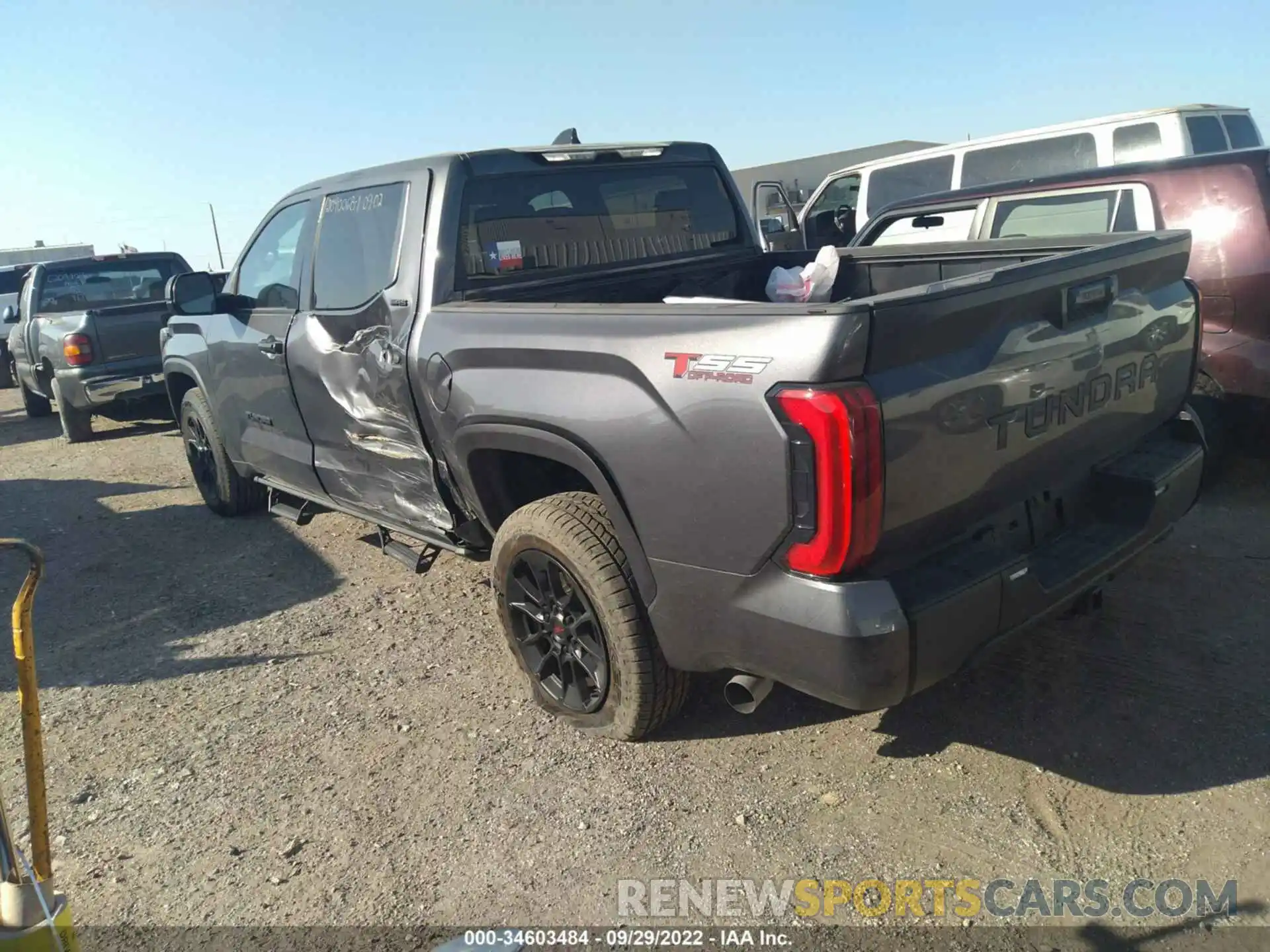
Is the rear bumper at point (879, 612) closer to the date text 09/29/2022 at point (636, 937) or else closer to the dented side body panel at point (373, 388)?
the date text 09/29/2022 at point (636, 937)

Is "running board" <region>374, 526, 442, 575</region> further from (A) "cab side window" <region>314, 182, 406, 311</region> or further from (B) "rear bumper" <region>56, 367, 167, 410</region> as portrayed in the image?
(B) "rear bumper" <region>56, 367, 167, 410</region>

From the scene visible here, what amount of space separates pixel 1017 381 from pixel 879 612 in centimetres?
78

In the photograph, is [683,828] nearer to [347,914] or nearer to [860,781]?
[860,781]

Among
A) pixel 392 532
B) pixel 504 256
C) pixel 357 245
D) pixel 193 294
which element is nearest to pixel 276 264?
pixel 193 294

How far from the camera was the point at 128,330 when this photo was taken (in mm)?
8930

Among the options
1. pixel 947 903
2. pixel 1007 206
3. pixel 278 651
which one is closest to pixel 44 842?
pixel 947 903

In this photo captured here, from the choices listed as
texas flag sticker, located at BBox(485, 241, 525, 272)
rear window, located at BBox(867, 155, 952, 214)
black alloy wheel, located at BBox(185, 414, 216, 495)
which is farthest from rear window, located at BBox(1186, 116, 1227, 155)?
black alloy wheel, located at BBox(185, 414, 216, 495)

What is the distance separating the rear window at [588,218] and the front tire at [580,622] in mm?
1109

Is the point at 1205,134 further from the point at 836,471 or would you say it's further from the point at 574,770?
the point at 574,770

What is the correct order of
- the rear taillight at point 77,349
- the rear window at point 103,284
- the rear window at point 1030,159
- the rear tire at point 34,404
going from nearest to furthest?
the rear window at point 1030,159 < the rear taillight at point 77,349 < the rear window at point 103,284 < the rear tire at point 34,404

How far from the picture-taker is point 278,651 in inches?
168

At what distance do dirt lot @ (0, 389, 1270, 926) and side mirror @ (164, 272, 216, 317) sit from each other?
1.71m

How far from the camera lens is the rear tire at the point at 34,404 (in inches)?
458

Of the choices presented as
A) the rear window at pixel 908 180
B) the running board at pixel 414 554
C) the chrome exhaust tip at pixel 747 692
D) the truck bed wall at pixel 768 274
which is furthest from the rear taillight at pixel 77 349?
the chrome exhaust tip at pixel 747 692
